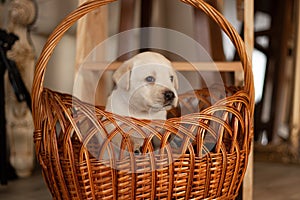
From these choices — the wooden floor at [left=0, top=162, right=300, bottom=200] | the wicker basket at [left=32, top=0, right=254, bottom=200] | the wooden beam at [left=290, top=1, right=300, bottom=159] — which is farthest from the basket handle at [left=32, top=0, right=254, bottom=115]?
the wooden beam at [left=290, top=1, right=300, bottom=159]

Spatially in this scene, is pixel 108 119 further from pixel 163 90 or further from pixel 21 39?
pixel 21 39

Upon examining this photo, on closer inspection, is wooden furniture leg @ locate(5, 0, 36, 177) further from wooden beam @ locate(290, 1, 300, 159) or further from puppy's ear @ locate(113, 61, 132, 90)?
wooden beam @ locate(290, 1, 300, 159)

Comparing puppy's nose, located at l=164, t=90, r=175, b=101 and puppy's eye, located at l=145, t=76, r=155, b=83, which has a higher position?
puppy's eye, located at l=145, t=76, r=155, b=83

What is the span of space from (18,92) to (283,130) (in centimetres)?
138

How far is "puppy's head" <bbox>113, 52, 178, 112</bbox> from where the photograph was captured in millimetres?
781

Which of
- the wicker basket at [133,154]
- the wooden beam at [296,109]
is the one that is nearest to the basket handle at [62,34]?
the wicker basket at [133,154]

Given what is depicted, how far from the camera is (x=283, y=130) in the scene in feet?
6.61

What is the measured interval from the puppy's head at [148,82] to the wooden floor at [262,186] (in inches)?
16.0

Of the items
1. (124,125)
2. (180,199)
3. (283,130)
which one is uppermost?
(124,125)

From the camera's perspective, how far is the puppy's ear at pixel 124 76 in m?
0.81

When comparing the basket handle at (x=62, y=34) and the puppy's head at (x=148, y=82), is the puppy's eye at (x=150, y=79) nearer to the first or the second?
the puppy's head at (x=148, y=82)

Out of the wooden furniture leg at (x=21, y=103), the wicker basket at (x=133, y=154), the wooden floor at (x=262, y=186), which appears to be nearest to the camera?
the wicker basket at (x=133, y=154)

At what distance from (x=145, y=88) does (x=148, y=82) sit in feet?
0.05

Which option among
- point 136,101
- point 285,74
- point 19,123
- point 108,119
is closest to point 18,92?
point 19,123
